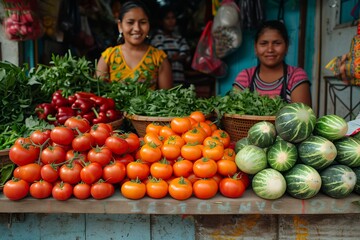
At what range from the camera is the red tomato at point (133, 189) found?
1824mm

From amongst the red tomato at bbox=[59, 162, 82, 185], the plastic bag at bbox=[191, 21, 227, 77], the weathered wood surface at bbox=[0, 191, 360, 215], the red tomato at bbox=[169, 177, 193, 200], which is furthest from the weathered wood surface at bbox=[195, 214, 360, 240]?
the plastic bag at bbox=[191, 21, 227, 77]

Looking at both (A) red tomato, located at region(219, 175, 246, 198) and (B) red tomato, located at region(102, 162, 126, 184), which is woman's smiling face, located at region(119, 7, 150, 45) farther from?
(A) red tomato, located at region(219, 175, 246, 198)

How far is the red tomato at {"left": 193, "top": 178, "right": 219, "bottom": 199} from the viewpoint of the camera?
1824 millimetres

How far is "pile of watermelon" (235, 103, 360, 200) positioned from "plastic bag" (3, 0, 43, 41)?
3.55 metres

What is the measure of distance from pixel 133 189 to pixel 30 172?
1.86 ft

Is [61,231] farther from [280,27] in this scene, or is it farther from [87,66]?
[280,27]

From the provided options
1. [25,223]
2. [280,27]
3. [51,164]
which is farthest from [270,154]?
[280,27]

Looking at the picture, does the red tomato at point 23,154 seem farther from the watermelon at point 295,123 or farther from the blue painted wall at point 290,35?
the blue painted wall at point 290,35

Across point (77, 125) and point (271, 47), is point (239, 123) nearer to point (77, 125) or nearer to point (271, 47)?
point (77, 125)

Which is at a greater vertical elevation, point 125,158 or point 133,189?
point 125,158

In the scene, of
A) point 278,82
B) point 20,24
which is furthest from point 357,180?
point 20,24

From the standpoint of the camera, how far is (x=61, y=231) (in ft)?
6.66

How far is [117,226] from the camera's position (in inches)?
78.8

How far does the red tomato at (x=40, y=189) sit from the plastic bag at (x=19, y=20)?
3059mm
